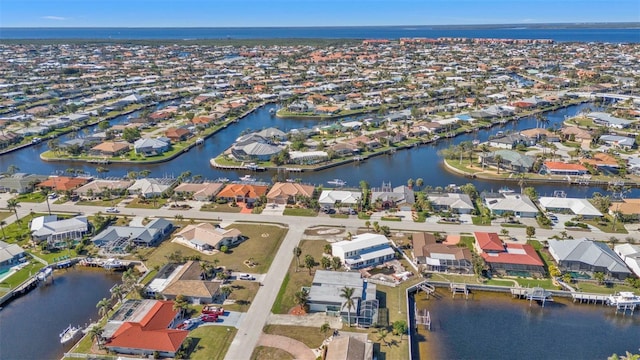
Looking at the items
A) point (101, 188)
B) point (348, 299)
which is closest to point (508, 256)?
point (348, 299)

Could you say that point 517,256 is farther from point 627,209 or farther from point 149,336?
point 149,336

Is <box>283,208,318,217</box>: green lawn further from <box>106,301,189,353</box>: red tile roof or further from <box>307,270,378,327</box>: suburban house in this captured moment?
<box>106,301,189,353</box>: red tile roof

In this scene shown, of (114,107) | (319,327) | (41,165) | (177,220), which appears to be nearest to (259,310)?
(319,327)

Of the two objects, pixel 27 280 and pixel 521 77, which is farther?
pixel 521 77

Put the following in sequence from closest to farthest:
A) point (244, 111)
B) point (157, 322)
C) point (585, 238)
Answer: point (157, 322), point (585, 238), point (244, 111)

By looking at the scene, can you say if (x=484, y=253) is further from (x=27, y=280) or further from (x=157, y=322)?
(x=27, y=280)

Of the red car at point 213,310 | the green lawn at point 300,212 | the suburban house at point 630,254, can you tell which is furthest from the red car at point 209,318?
the suburban house at point 630,254

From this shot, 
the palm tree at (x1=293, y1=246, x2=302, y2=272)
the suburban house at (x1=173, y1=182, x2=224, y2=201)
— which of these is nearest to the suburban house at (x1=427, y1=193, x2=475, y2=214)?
the palm tree at (x1=293, y1=246, x2=302, y2=272)
